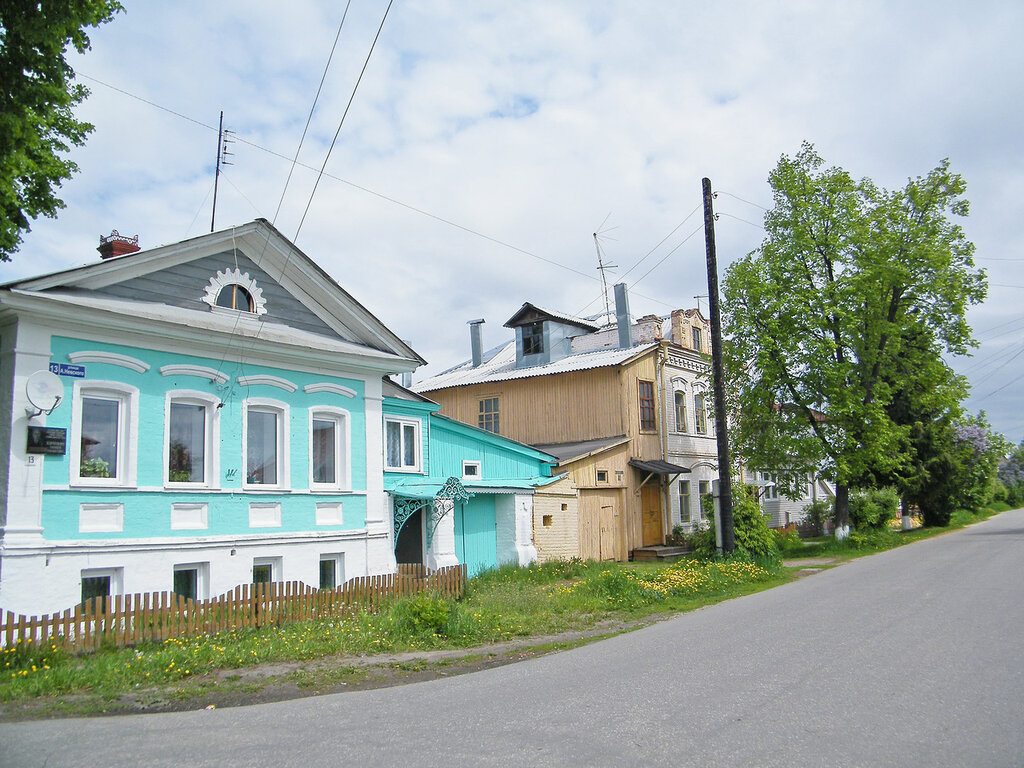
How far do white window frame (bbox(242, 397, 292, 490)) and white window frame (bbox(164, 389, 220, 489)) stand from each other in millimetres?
498

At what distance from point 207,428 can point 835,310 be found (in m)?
A: 21.7

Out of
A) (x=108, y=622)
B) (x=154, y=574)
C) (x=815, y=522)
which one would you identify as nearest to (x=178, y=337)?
(x=154, y=574)

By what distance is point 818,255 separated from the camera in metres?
28.4

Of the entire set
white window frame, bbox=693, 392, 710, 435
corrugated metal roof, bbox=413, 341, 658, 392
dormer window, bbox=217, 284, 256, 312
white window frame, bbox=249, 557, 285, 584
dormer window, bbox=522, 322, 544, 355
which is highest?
dormer window, bbox=522, 322, 544, 355

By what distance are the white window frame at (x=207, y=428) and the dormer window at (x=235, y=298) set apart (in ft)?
6.22

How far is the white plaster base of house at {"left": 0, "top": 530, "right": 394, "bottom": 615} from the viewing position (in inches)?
430

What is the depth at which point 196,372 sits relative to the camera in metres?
13.4

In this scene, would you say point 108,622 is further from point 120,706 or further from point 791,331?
point 791,331

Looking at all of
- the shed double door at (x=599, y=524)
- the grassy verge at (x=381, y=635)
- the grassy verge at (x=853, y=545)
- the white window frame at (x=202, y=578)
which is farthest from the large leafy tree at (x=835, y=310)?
the white window frame at (x=202, y=578)

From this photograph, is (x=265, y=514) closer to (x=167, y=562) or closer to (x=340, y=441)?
(x=167, y=562)

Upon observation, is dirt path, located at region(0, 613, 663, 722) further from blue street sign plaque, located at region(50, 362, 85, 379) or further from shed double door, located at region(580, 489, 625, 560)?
shed double door, located at region(580, 489, 625, 560)

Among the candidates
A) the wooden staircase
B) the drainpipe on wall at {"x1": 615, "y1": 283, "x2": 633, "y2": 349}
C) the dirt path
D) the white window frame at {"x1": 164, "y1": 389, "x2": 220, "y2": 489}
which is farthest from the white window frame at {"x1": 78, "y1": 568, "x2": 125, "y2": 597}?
the drainpipe on wall at {"x1": 615, "y1": 283, "x2": 633, "y2": 349}

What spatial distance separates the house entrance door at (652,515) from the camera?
2888 cm

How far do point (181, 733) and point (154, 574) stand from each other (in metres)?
6.20
